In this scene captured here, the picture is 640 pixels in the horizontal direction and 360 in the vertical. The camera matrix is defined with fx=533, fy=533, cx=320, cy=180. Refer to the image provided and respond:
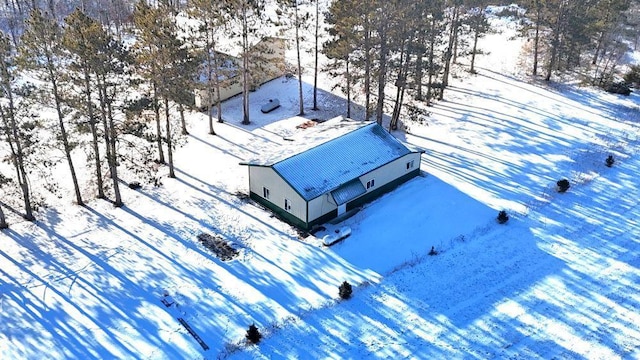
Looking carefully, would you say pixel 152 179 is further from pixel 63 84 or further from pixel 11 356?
pixel 11 356

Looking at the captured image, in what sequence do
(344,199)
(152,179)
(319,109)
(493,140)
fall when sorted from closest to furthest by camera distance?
(344,199) → (152,179) → (493,140) → (319,109)

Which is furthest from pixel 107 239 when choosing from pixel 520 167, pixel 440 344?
pixel 520 167

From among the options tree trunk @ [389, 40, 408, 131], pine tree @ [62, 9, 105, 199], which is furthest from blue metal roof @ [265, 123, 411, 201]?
pine tree @ [62, 9, 105, 199]

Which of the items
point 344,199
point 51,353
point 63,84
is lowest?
point 51,353

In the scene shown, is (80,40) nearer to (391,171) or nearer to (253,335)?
(253,335)

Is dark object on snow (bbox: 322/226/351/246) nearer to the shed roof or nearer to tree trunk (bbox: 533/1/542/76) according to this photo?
the shed roof

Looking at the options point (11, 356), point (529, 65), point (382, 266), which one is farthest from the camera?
point (529, 65)
